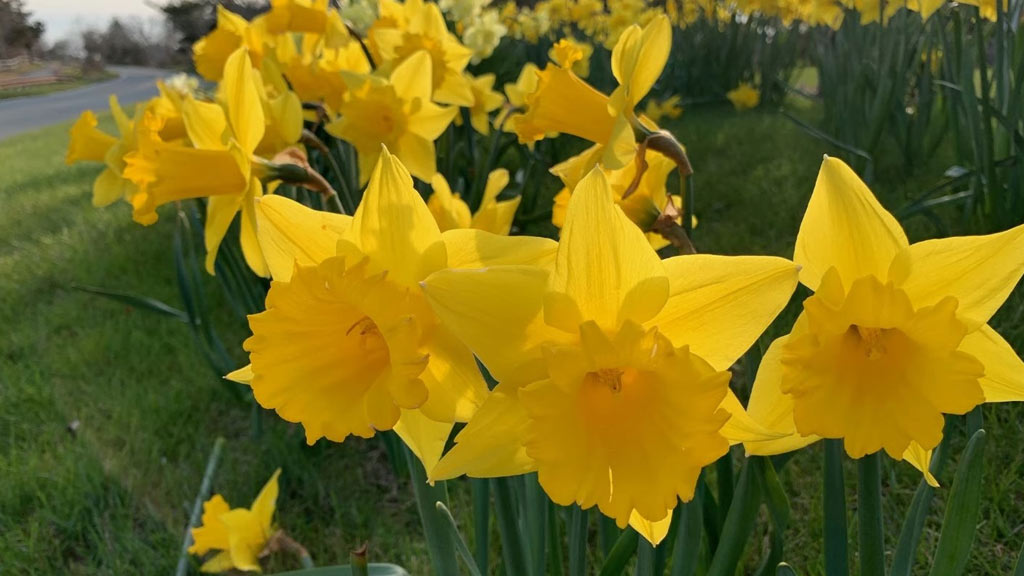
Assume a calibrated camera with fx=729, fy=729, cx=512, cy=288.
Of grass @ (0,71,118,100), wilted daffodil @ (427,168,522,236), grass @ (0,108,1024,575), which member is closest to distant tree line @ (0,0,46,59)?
grass @ (0,71,118,100)

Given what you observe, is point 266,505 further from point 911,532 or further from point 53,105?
point 53,105

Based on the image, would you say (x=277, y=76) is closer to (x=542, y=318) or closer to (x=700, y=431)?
(x=542, y=318)

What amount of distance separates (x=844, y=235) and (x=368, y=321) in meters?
0.51

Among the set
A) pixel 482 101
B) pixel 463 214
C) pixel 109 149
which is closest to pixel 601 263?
pixel 463 214

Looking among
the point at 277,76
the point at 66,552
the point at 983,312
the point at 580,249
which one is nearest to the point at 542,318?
the point at 580,249

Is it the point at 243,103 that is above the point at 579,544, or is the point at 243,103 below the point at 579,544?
above

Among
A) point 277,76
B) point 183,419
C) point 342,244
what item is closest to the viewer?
point 342,244

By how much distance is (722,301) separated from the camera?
68cm

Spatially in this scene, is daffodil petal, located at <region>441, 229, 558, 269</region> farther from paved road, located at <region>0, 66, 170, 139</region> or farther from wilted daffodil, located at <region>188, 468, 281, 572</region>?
paved road, located at <region>0, 66, 170, 139</region>

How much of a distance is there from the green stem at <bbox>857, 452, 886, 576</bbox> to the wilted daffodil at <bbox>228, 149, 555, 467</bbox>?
41 centimetres

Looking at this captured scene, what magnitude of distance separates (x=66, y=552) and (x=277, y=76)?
1.40m

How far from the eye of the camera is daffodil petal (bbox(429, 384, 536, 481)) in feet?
2.27

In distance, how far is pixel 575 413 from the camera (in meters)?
0.69

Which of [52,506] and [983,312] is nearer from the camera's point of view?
[983,312]
